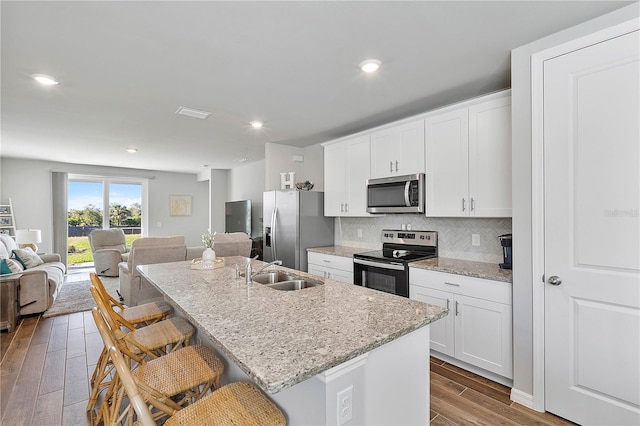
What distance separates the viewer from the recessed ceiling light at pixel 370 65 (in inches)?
88.0

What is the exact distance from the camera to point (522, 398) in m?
2.08

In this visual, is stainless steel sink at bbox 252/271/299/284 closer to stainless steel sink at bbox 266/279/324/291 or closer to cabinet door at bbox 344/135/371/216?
stainless steel sink at bbox 266/279/324/291

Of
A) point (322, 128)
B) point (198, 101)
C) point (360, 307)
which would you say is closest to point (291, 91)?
point (198, 101)

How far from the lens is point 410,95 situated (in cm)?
288

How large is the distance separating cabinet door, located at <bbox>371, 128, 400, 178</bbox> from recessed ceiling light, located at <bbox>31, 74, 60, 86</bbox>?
3.00 metres

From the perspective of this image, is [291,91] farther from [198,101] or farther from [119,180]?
[119,180]

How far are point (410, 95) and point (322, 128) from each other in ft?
4.48

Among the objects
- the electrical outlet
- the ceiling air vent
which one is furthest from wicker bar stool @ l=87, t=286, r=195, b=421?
the ceiling air vent

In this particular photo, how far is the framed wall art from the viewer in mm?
8039

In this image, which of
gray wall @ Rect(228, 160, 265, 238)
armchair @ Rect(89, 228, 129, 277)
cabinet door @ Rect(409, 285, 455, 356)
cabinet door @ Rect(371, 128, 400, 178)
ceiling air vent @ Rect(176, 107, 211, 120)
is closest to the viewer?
cabinet door @ Rect(409, 285, 455, 356)

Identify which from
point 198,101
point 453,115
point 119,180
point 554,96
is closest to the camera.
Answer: point 554,96

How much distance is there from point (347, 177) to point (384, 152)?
2.11 feet

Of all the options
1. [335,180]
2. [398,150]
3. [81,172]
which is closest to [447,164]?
[398,150]

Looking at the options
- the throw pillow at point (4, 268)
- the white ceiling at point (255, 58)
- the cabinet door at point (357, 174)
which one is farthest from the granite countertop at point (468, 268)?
the throw pillow at point (4, 268)
